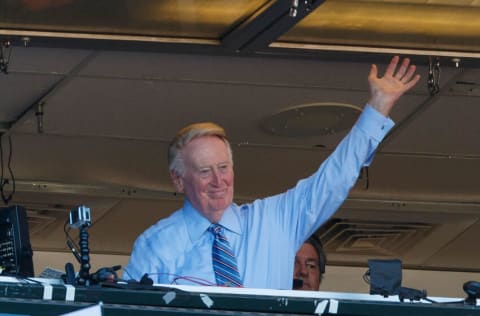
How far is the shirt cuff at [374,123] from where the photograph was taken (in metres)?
4.45

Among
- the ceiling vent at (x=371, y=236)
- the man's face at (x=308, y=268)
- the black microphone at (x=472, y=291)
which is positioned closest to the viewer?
the black microphone at (x=472, y=291)

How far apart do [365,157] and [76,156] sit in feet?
10.4

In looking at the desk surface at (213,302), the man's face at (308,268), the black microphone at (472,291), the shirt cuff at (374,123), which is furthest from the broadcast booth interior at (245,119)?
the shirt cuff at (374,123)

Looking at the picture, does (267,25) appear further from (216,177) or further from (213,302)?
(213,302)

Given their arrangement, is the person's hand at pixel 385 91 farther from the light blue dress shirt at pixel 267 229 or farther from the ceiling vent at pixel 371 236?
the ceiling vent at pixel 371 236

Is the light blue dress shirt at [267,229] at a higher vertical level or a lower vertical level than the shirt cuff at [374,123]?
lower

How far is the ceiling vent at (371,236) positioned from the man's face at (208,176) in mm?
3695

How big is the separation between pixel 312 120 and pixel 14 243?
11.5 feet

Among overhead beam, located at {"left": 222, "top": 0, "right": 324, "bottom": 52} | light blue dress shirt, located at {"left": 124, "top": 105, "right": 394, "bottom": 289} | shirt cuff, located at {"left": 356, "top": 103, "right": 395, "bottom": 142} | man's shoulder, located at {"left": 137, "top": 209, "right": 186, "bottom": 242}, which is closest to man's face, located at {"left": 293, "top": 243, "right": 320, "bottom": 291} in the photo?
overhead beam, located at {"left": 222, "top": 0, "right": 324, "bottom": 52}

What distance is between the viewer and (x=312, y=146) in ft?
23.8

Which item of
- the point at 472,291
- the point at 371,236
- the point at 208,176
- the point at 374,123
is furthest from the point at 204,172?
the point at 371,236

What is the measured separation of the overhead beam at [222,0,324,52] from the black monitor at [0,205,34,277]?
1.97 m

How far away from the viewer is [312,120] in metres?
6.85

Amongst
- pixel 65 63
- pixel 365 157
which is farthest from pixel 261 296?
pixel 65 63
